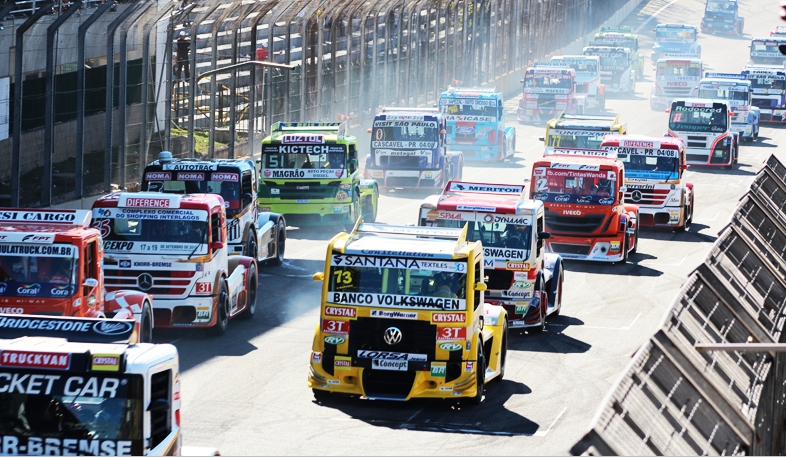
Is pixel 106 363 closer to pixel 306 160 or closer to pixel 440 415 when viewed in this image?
pixel 440 415

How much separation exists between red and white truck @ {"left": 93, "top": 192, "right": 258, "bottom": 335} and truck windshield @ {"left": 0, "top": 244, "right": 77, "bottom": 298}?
2605 mm

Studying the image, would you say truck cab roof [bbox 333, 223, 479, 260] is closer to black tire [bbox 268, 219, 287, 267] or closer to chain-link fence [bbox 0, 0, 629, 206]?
black tire [bbox 268, 219, 287, 267]

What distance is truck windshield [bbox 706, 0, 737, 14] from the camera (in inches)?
3789

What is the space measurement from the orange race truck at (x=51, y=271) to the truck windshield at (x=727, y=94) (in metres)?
39.4

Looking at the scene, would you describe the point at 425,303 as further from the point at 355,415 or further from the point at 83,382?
the point at 83,382

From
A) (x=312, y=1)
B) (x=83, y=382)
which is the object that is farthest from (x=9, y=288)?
(x=312, y=1)

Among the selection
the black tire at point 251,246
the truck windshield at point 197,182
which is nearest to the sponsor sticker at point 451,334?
the truck windshield at point 197,182

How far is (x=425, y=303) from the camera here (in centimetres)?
1445

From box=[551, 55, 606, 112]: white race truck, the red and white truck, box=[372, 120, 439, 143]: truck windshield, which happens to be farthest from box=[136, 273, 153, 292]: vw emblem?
box=[551, 55, 606, 112]: white race truck

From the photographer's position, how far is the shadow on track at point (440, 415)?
1395 centimetres

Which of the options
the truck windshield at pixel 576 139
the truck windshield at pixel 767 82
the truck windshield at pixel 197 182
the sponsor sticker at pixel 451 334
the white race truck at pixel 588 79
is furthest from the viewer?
the white race truck at pixel 588 79

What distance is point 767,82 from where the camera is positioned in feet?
192

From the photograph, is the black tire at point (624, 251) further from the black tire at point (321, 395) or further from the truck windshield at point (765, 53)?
the truck windshield at point (765, 53)

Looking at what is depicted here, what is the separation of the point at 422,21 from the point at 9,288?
42.9 meters
